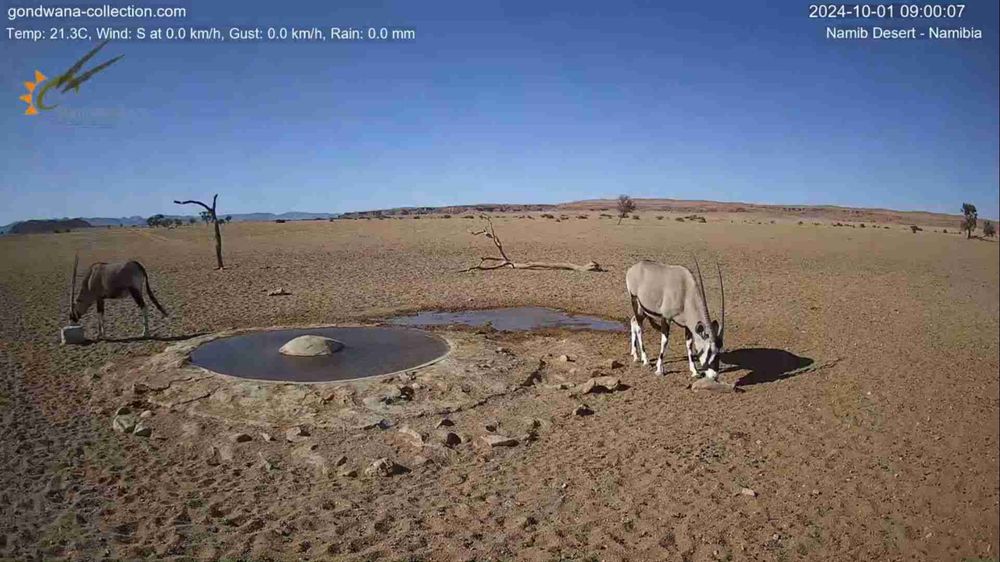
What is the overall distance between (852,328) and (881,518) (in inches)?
390

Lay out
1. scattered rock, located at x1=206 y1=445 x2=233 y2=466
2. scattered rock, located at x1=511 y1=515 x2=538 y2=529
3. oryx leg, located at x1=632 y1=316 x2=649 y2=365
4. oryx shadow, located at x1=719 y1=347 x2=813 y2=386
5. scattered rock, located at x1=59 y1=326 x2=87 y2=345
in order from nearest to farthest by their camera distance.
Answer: scattered rock, located at x1=511 y1=515 x2=538 y2=529, scattered rock, located at x1=206 y1=445 x2=233 y2=466, oryx shadow, located at x1=719 y1=347 x2=813 y2=386, oryx leg, located at x1=632 y1=316 x2=649 y2=365, scattered rock, located at x1=59 y1=326 x2=87 y2=345

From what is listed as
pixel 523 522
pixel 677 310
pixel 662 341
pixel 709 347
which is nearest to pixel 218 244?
pixel 662 341

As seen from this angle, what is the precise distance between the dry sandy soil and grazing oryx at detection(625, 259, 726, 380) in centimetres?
55

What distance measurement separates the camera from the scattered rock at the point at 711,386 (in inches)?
380

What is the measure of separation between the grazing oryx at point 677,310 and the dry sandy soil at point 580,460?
551 millimetres

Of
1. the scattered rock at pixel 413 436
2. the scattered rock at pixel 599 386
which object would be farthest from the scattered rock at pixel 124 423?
the scattered rock at pixel 599 386

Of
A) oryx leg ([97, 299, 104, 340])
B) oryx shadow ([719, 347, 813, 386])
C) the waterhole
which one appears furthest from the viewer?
oryx leg ([97, 299, 104, 340])

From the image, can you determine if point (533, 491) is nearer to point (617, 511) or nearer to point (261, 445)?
point (617, 511)

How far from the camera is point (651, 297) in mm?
11289

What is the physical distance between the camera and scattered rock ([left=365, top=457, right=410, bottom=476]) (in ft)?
23.3

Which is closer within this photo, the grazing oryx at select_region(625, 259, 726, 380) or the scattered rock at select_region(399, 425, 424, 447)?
the scattered rock at select_region(399, 425, 424, 447)

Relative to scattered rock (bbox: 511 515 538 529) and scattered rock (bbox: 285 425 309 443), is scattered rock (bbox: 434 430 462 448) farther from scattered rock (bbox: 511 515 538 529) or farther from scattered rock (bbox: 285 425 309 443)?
scattered rock (bbox: 511 515 538 529)

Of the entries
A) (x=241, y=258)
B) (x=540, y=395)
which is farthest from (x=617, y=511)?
(x=241, y=258)

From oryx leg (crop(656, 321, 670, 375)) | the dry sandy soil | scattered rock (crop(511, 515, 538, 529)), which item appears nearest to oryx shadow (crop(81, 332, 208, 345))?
the dry sandy soil
